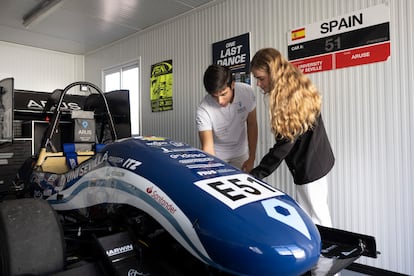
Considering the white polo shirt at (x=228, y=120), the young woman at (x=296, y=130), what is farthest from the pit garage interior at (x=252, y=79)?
the young woman at (x=296, y=130)

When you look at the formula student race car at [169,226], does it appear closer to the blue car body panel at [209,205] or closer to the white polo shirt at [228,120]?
the blue car body panel at [209,205]

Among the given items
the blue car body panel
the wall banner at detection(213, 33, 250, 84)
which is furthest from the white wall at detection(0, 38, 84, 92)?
the blue car body panel

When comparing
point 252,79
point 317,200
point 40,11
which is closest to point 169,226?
point 317,200

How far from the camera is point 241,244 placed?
734 mm

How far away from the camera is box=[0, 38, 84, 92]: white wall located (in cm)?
494

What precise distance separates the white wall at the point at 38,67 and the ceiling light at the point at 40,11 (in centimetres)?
119

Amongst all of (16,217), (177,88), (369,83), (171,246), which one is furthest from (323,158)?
(177,88)

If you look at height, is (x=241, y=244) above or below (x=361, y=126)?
below

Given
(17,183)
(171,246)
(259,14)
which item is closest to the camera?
(171,246)

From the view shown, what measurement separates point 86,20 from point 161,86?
1174mm

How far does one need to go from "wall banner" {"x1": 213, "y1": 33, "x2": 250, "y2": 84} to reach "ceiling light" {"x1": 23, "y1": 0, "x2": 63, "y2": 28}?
1664mm

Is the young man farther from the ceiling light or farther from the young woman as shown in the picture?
the ceiling light

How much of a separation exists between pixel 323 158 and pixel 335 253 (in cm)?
58

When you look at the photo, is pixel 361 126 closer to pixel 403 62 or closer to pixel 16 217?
pixel 403 62
